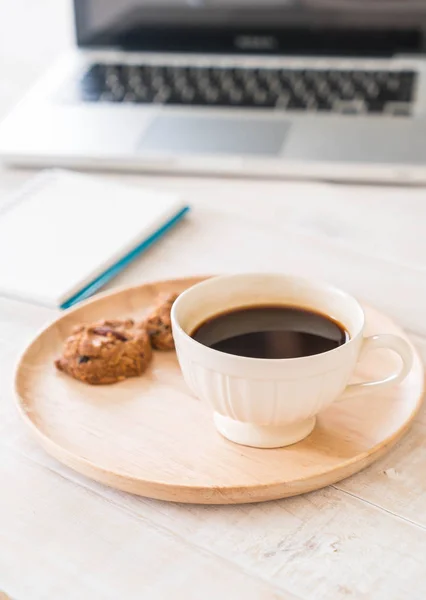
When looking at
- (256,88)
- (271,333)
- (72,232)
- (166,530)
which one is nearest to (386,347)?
(271,333)

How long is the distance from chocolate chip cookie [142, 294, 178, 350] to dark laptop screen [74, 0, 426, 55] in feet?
2.05

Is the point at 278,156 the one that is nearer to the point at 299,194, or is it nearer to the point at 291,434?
the point at 299,194

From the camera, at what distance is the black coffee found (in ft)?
A: 1.86

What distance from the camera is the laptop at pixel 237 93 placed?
1.03 m

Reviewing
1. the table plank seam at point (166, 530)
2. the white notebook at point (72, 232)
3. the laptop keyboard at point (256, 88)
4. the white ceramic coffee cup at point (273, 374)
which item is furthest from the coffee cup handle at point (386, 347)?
the laptop keyboard at point (256, 88)

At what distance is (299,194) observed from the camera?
992 mm

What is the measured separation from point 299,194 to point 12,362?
437 millimetres

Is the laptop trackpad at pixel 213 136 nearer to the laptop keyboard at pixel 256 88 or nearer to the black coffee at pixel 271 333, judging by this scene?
the laptop keyboard at pixel 256 88

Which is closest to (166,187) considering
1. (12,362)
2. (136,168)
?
(136,168)

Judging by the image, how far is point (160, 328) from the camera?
2.22 feet

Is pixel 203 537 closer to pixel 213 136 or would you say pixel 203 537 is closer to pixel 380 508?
pixel 380 508

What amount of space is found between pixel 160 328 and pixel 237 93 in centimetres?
56

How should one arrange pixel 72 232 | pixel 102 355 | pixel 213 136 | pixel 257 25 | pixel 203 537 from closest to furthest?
pixel 203 537, pixel 102 355, pixel 72 232, pixel 213 136, pixel 257 25

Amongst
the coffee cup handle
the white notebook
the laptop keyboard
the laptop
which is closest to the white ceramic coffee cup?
the coffee cup handle
